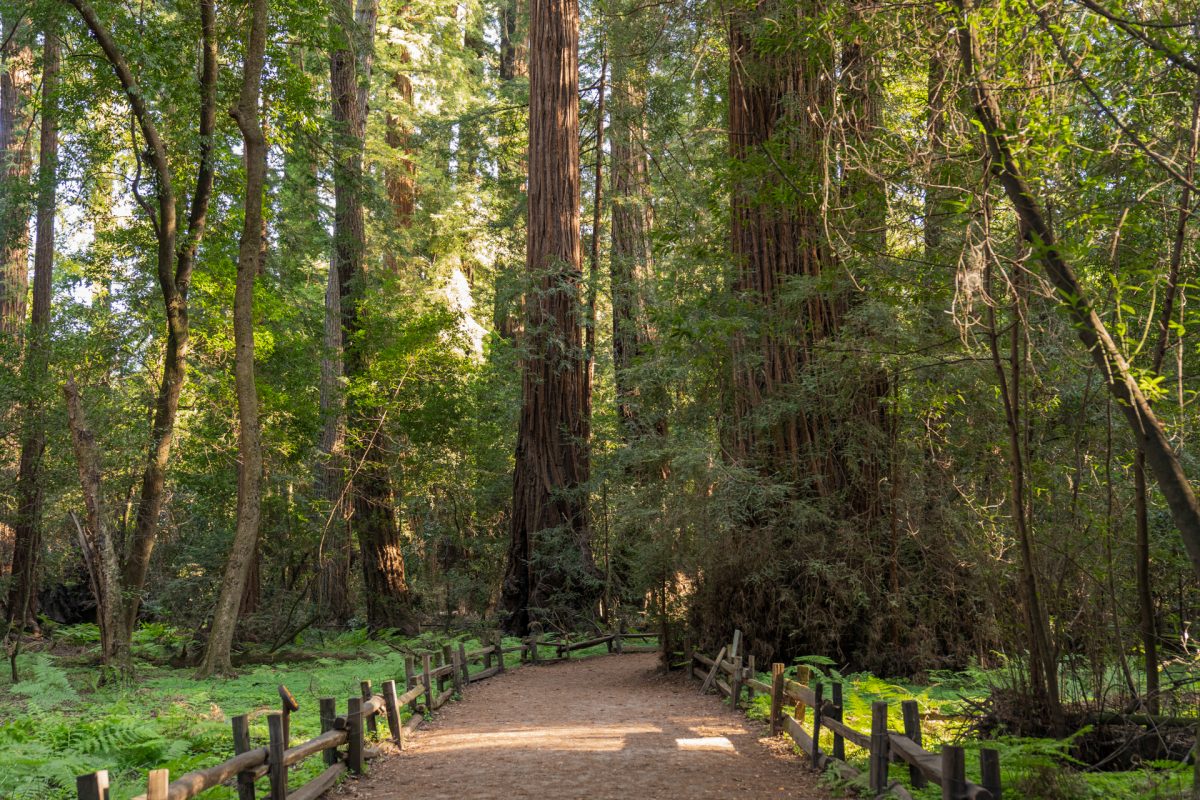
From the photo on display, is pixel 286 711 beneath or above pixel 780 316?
beneath

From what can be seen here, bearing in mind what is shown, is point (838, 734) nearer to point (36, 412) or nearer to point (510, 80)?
point (36, 412)

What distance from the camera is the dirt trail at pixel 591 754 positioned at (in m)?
6.89

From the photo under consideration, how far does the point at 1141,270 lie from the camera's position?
5082mm

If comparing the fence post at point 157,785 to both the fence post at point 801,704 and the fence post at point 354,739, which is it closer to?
the fence post at point 354,739

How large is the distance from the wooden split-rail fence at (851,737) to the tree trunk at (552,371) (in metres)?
6.52

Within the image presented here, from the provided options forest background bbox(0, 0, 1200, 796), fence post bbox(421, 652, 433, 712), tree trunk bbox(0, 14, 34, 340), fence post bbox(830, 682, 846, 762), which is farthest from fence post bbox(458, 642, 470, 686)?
tree trunk bbox(0, 14, 34, 340)

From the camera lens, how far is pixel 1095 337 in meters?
4.98

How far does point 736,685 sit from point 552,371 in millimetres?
9226

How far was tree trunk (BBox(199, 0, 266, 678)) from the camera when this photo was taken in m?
13.0

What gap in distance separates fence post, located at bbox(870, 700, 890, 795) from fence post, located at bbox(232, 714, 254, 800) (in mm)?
3734

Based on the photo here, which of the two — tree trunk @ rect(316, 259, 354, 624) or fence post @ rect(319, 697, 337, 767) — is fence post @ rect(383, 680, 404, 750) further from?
tree trunk @ rect(316, 259, 354, 624)

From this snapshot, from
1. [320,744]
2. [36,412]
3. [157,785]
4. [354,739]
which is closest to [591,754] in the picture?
[354,739]

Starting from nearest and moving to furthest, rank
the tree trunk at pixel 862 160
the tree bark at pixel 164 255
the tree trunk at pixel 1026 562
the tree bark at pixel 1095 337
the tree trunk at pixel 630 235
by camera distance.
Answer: the tree bark at pixel 1095 337, the tree trunk at pixel 1026 562, the tree trunk at pixel 862 160, the tree bark at pixel 164 255, the tree trunk at pixel 630 235

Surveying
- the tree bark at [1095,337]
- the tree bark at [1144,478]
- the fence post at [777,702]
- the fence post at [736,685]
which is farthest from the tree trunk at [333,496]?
the tree bark at [1095,337]
